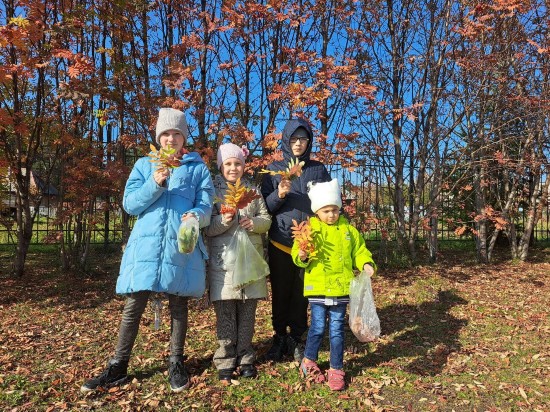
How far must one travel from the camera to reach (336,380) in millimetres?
3018

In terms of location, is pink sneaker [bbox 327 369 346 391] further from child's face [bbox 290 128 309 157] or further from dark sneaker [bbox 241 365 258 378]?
child's face [bbox 290 128 309 157]

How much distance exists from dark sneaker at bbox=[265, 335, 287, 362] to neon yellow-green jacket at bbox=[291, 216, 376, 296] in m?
0.71

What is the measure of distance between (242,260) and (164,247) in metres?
0.56

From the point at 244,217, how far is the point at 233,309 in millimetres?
690

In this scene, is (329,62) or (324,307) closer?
(324,307)

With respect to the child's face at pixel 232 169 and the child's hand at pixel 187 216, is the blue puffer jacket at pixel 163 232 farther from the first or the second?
the child's face at pixel 232 169

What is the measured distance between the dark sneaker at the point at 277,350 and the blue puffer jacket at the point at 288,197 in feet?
2.83

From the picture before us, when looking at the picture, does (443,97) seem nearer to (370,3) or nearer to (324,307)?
(370,3)

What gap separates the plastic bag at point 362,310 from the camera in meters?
2.94

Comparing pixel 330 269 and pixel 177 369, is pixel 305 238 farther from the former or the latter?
pixel 177 369

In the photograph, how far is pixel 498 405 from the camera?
2.87 metres

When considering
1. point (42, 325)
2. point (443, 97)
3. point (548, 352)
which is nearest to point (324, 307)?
point (548, 352)

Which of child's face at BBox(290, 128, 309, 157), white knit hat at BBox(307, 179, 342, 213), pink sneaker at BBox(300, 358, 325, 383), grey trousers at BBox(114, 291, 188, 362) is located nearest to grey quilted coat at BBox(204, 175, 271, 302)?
grey trousers at BBox(114, 291, 188, 362)

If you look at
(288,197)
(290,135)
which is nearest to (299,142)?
(290,135)
